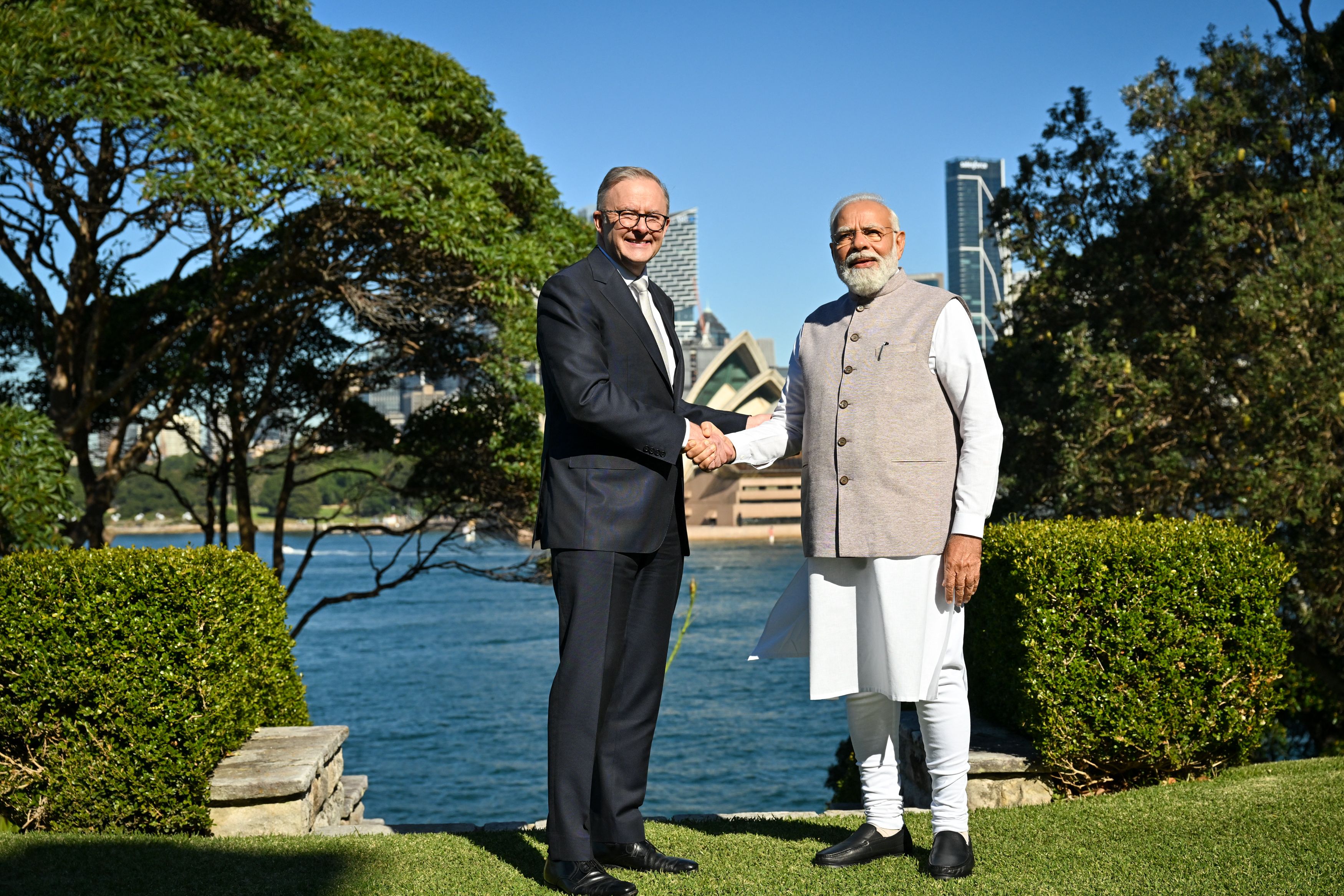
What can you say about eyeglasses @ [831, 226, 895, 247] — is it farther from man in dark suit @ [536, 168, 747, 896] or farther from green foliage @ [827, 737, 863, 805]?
green foliage @ [827, 737, 863, 805]

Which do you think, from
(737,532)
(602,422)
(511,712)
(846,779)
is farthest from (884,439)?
(737,532)

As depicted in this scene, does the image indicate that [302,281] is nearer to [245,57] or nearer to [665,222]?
[245,57]

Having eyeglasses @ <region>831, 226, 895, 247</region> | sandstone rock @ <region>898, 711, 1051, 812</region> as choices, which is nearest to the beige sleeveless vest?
eyeglasses @ <region>831, 226, 895, 247</region>

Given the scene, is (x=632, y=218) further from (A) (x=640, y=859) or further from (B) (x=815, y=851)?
(B) (x=815, y=851)

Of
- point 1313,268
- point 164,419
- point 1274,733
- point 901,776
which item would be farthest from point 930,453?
point 164,419

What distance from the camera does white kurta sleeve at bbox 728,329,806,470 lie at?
10.8 feet

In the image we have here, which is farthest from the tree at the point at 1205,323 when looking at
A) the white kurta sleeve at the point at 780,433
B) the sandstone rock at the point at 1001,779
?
the white kurta sleeve at the point at 780,433

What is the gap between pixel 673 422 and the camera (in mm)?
2945

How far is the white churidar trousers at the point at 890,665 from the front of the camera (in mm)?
2816

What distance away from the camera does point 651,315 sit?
320 centimetres

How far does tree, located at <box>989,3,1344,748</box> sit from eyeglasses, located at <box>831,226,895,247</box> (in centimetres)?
437

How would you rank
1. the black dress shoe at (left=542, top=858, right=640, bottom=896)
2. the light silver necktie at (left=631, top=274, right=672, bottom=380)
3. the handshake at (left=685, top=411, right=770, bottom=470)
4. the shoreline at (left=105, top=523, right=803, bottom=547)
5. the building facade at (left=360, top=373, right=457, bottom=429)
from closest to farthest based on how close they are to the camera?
1. the black dress shoe at (left=542, top=858, right=640, bottom=896)
2. the handshake at (left=685, top=411, right=770, bottom=470)
3. the light silver necktie at (left=631, top=274, right=672, bottom=380)
4. the building facade at (left=360, top=373, right=457, bottom=429)
5. the shoreline at (left=105, top=523, right=803, bottom=547)

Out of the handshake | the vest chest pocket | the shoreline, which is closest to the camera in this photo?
the vest chest pocket

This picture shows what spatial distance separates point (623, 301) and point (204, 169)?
193 inches
